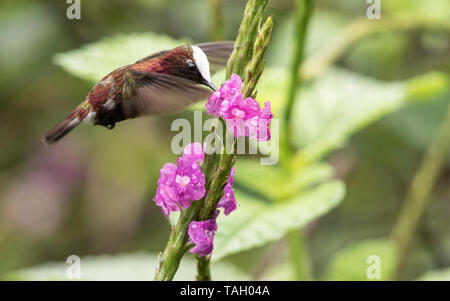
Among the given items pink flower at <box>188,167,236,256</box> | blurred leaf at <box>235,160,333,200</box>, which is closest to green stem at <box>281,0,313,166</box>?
blurred leaf at <box>235,160,333,200</box>

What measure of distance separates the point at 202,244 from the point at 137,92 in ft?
1.09

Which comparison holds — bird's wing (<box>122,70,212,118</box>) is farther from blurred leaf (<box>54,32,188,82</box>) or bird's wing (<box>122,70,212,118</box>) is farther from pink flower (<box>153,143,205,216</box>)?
blurred leaf (<box>54,32,188,82</box>)

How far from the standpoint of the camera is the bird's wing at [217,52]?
4.66 ft

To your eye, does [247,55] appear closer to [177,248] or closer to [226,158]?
[226,158]

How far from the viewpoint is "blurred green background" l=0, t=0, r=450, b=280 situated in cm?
311

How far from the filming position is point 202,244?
114cm

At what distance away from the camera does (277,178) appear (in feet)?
6.73

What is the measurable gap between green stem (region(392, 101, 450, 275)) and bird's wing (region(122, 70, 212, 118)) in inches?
60.1

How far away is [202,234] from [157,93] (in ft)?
0.96

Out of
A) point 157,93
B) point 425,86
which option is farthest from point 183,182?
point 425,86

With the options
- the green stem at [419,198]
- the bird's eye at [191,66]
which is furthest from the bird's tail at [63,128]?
the green stem at [419,198]

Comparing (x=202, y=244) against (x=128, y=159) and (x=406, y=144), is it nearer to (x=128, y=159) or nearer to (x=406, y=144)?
(x=406, y=144)

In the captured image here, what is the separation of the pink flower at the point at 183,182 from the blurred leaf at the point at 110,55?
796 mm

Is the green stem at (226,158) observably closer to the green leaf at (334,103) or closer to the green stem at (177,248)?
the green stem at (177,248)
